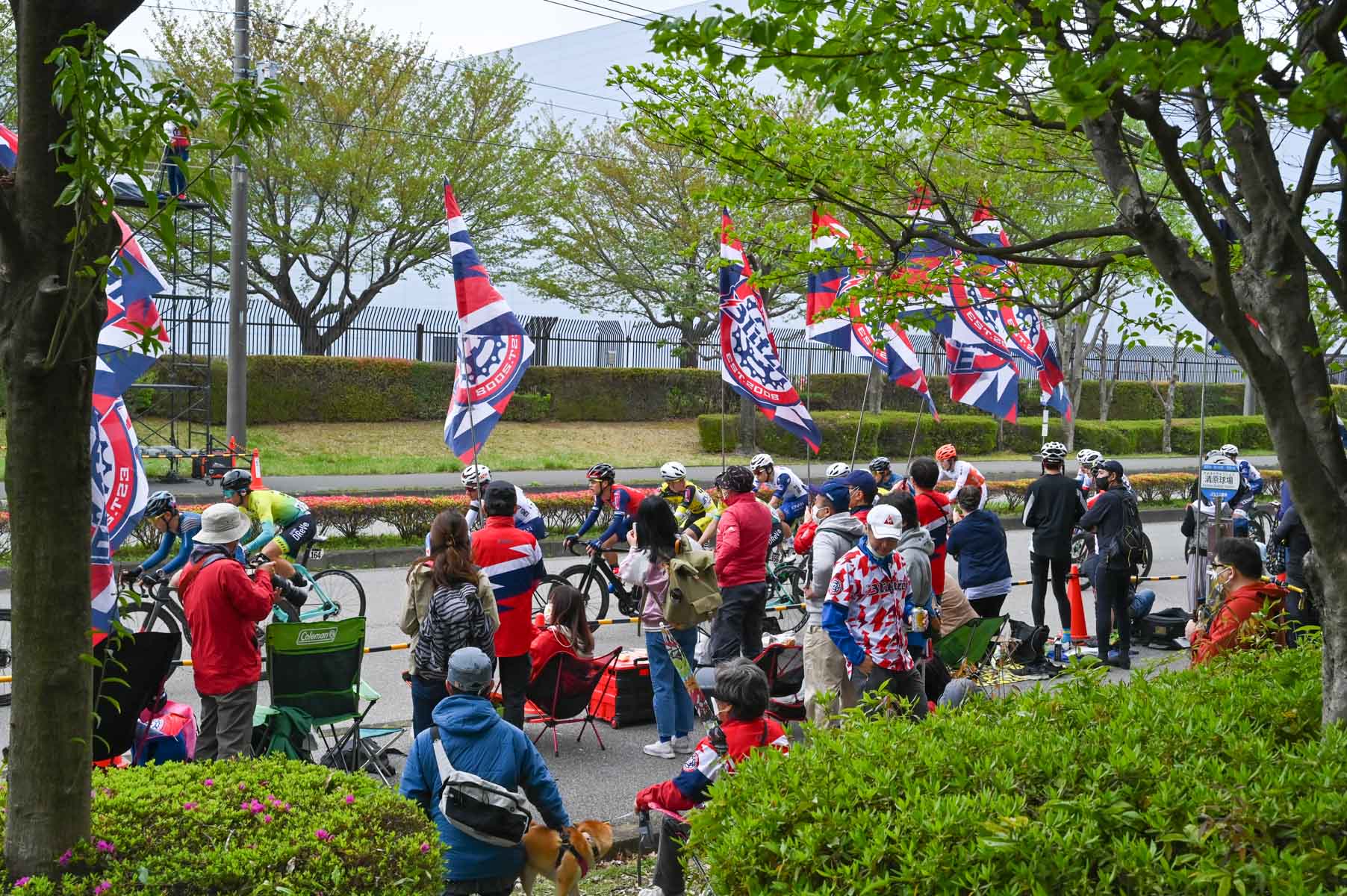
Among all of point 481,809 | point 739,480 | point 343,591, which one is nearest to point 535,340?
point 343,591

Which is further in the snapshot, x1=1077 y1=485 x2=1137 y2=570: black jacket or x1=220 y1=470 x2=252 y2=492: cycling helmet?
x1=1077 y1=485 x2=1137 y2=570: black jacket

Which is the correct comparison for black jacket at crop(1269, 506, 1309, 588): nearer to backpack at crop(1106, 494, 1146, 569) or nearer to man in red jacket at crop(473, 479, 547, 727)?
backpack at crop(1106, 494, 1146, 569)

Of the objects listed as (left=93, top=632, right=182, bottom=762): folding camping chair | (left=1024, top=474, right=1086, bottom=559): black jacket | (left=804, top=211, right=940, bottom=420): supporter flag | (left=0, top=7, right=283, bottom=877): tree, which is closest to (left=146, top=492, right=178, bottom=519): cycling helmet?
(left=93, top=632, right=182, bottom=762): folding camping chair

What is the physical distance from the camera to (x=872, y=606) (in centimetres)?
698

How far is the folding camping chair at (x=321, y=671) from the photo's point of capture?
6766mm

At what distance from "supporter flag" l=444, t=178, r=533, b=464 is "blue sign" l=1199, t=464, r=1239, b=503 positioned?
262 inches

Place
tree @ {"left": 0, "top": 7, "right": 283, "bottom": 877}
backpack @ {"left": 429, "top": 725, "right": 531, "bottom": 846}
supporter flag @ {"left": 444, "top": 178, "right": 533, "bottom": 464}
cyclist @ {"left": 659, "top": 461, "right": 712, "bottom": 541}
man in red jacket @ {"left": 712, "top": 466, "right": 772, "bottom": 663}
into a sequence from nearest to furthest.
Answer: tree @ {"left": 0, "top": 7, "right": 283, "bottom": 877}, backpack @ {"left": 429, "top": 725, "right": 531, "bottom": 846}, man in red jacket @ {"left": 712, "top": 466, "right": 772, "bottom": 663}, supporter flag @ {"left": 444, "top": 178, "right": 533, "bottom": 464}, cyclist @ {"left": 659, "top": 461, "right": 712, "bottom": 541}

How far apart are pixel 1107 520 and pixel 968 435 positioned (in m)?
26.6

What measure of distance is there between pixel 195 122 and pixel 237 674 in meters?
3.63

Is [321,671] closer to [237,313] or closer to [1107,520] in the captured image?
[1107,520]

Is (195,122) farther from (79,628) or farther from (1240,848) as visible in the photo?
(1240,848)

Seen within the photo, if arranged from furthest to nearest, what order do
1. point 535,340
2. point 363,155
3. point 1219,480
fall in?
point 535,340
point 363,155
point 1219,480

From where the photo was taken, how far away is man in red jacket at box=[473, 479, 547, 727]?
295 inches

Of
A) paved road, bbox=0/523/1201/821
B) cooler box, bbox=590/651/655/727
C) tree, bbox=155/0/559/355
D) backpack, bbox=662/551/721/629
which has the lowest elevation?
paved road, bbox=0/523/1201/821
